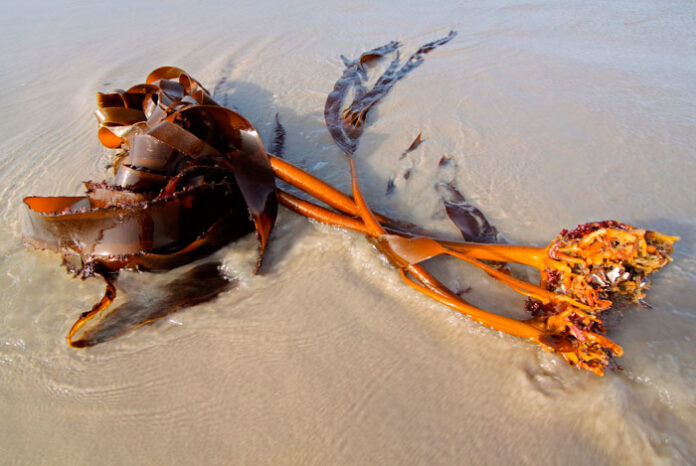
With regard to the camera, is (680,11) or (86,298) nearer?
(86,298)

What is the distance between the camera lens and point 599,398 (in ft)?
4.32

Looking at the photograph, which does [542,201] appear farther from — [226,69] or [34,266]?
[226,69]

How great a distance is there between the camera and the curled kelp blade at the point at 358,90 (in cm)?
274

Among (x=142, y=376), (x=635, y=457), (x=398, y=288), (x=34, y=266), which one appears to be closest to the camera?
(x=635, y=457)

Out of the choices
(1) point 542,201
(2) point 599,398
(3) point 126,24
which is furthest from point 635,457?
(3) point 126,24

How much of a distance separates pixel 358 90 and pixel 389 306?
2.15 meters

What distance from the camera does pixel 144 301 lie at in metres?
1.74

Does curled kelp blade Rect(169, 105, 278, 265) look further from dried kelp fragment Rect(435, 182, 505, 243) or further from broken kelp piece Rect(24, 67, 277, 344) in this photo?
dried kelp fragment Rect(435, 182, 505, 243)

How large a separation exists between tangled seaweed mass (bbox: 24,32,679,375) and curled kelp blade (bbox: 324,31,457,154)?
0.69 m

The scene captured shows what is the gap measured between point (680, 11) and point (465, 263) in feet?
15.8

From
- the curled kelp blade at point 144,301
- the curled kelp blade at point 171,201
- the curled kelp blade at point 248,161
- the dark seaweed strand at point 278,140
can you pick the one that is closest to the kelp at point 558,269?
the curled kelp blade at point 248,161

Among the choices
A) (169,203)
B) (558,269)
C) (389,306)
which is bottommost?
(389,306)

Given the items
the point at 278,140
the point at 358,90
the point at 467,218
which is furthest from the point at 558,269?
the point at 358,90

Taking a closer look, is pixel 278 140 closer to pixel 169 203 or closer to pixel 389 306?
pixel 169 203
